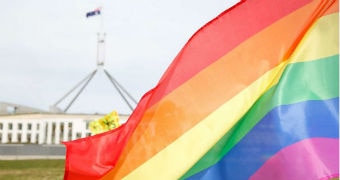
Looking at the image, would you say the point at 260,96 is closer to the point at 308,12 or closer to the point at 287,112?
the point at 287,112

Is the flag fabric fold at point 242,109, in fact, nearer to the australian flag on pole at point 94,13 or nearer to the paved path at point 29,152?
the paved path at point 29,152

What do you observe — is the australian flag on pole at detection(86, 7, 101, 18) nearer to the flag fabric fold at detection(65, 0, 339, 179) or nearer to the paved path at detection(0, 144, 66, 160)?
the paved path at detection(0, 144, 66, 160)

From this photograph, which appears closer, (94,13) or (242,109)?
(242,109)

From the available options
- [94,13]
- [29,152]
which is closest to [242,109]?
[29,152]

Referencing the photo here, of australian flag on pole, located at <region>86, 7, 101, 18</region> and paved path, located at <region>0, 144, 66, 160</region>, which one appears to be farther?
australian flag on pole, located at <region>86, 7, 101, 18</region>

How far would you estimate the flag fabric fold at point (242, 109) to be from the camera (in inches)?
119

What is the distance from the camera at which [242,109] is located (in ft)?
10.3

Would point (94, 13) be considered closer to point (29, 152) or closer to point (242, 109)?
point (29, 152)

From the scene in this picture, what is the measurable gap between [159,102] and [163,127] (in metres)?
0.17

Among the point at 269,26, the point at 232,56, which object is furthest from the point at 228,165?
the point at 269,26

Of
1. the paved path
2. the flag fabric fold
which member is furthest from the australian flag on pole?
the flag fabric fold

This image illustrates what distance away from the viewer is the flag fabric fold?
3.02 meters

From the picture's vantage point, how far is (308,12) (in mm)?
3180

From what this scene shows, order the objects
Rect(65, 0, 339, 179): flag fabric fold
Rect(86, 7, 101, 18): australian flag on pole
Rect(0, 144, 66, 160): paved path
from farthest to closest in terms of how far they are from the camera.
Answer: Rect(86, 7, 101, 18): australian flag on pole < Rect(0, 144, 66, 160): paved path < Rect(65, 0, 339, 179): flag fabric fold
